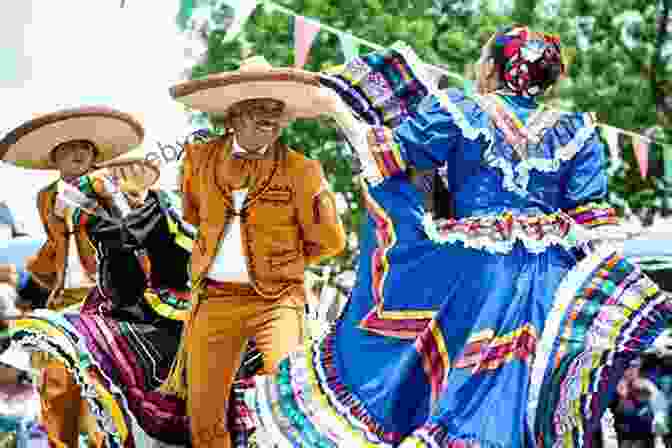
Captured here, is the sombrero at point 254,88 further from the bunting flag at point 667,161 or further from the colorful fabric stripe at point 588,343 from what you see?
the bunting flag at point 667,161

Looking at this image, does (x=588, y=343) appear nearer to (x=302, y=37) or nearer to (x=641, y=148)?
(x=302, y=37)

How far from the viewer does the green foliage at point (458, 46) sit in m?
18.6

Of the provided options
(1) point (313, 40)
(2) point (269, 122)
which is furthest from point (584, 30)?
(2) point (269, 122)

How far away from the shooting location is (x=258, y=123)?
5.94m

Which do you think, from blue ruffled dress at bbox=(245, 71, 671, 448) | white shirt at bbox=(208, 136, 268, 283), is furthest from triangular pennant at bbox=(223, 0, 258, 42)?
blue ruffled dress at bbox=(245, 71, 671, 448)

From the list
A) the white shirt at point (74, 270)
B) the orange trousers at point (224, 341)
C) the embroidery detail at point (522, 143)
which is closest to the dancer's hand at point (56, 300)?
the white shirt at point (74, 270)

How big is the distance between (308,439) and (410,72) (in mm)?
1391

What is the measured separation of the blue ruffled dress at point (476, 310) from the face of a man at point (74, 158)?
7.44 feet

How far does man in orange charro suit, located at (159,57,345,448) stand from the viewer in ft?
18.9

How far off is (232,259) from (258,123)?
58 cm

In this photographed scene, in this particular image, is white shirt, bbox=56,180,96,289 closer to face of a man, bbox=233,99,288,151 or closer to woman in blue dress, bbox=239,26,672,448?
face of a man, bbox=233,99,288,151

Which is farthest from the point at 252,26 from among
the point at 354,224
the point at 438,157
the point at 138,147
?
the point at 438,157

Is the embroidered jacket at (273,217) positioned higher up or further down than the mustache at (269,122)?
further down

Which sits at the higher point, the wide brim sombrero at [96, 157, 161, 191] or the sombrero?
the sombrero
